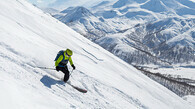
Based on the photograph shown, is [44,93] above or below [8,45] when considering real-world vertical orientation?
below

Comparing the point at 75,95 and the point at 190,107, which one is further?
the point at 190,107

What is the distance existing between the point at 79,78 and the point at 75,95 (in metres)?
3.25

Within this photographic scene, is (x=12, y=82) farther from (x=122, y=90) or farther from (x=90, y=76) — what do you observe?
(x=122, y=90)

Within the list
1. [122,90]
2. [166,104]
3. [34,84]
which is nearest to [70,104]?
[34,84]

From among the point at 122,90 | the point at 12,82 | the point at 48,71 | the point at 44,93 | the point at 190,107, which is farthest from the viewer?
the point at 190,107

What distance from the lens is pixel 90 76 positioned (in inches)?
659

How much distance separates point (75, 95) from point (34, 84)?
3237 mm

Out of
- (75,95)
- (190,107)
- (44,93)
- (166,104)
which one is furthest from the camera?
(190,107)

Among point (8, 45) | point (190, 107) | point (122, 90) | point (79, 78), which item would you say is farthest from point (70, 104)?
point (190, 107)

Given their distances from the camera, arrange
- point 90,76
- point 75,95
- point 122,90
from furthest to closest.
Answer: point 122,90
point 90,76
point 75,95

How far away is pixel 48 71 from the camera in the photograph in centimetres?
1302

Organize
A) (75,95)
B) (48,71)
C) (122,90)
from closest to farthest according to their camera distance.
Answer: (75,95) → (48,71) → (122,90)

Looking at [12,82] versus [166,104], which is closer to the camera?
[12,82]

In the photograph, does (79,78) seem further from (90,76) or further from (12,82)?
(12,82)
